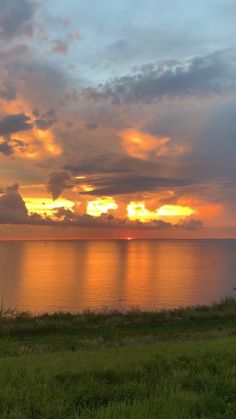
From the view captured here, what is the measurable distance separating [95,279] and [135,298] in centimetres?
3129

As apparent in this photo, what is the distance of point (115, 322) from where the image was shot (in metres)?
33.9

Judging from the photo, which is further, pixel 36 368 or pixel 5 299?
pixel 5 299

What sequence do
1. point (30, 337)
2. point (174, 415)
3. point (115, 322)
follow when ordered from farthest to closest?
point (115, 322)
point (30, 337)
point (174, 415)

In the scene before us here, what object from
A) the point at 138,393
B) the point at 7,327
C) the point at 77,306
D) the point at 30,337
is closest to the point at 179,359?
the point at 138,393

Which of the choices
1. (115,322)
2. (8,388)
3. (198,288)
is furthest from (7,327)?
(198,288)

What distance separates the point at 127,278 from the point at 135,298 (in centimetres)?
3282

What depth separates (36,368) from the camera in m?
9.78

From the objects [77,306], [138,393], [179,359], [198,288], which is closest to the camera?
[138,393]

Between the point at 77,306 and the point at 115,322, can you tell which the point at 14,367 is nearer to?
the point at 115,322

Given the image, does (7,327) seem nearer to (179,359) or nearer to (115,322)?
(115,322)

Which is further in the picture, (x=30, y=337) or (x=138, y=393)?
(x=30, y=337)

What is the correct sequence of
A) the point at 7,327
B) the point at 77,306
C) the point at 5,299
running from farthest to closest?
the point at 5,299
the point at 77,306
the point at 7,327

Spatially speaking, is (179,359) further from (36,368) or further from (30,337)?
(30,337)

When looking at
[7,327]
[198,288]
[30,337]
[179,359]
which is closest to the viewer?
[179,359]
